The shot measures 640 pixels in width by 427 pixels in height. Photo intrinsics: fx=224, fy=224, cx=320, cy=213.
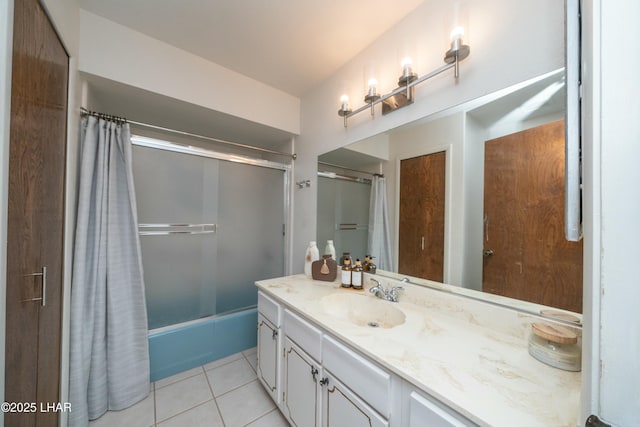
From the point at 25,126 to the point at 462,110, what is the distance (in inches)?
69.6

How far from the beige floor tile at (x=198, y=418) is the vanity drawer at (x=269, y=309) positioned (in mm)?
620

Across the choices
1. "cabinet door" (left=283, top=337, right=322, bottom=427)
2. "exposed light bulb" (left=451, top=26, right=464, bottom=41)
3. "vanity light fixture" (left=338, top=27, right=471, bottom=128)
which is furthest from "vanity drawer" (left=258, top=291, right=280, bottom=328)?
"exposed light bulb" (left=451, top=26, right=464, bottom=41)

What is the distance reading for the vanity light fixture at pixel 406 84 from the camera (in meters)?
1.04

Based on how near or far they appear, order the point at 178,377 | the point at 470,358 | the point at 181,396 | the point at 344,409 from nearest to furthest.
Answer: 1. the point at 470,358
2. the point at 344,409
3. the point at 181,396
4. the point at 178,377

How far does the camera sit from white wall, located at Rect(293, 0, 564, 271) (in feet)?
2.81

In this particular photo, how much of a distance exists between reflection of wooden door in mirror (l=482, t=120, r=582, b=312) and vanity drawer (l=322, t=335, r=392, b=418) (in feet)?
2.11

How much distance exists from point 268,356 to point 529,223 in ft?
5.16

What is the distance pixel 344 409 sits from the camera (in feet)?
2.86

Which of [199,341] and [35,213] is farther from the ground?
[35,213]

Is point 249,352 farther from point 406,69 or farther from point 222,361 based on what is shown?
point 406,69

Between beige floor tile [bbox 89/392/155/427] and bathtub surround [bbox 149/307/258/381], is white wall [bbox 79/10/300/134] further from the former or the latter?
beige floor tile [bbox 89/392/155/427]

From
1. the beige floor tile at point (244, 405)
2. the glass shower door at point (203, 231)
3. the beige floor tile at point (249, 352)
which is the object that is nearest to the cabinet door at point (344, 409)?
the beige floor tile at point (244, 405)

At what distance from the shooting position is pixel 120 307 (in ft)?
4.72

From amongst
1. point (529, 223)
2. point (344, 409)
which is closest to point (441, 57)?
point (529, 223)
